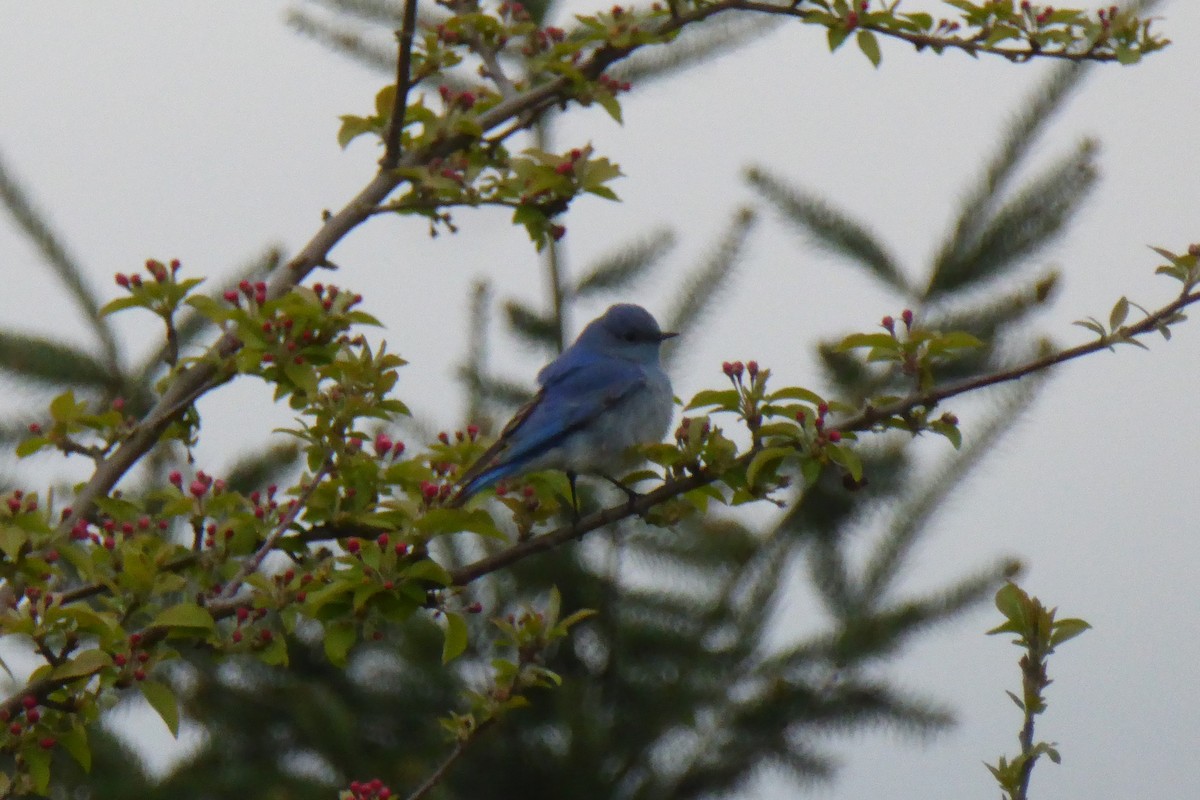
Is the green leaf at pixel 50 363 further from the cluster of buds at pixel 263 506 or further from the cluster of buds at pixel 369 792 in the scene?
the cluster of buds at pixel 369 792

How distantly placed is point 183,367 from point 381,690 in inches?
110

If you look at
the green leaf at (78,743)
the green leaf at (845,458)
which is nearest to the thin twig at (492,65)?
the green leaf at (845,458)

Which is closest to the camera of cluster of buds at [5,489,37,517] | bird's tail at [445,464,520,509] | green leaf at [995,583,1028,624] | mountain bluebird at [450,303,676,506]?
green leaf at [995,583,1028,624]

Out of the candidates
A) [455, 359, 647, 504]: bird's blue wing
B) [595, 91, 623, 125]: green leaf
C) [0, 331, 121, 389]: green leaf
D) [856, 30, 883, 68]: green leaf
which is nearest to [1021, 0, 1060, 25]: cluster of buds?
[856, 30, 883, 68]: green leaf

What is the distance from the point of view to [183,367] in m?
3.32

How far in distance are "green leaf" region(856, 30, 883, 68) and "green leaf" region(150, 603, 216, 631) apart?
75.9 inches

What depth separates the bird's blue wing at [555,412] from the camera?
358 centimetres

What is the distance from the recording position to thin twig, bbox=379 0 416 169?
3.03 meters

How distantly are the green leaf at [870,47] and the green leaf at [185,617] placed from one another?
1.93 metres

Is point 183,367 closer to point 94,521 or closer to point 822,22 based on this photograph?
point 94,521

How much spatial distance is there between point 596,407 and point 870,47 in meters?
1.42

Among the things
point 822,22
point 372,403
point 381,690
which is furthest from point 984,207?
point 372,403

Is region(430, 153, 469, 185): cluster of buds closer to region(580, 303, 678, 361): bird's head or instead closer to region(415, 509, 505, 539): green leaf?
region(415, 509, 505, 539): green leaf

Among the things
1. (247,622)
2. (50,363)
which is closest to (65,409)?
(247,622)
